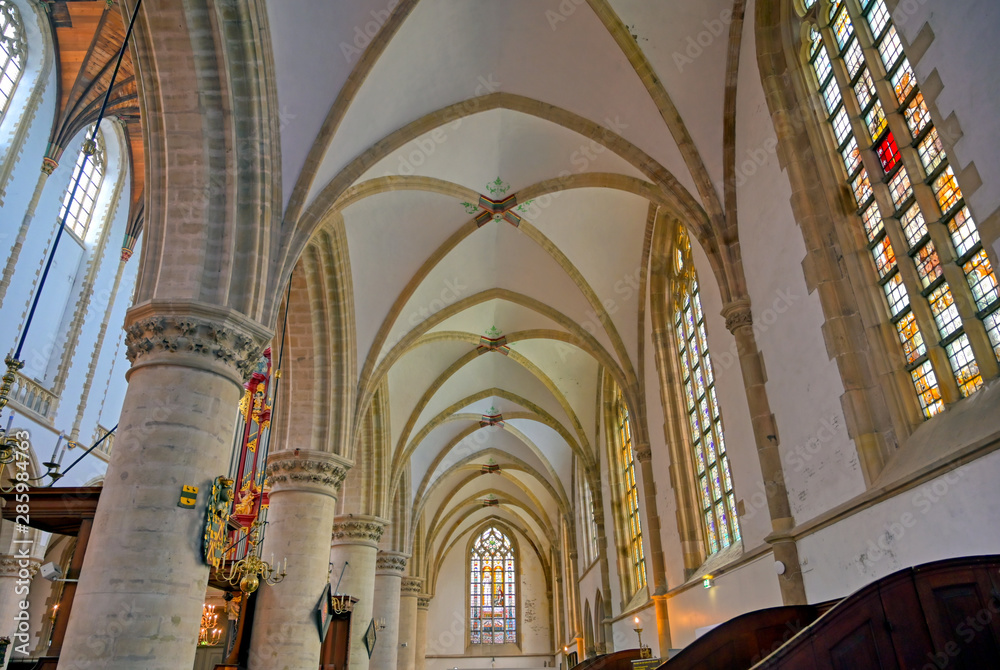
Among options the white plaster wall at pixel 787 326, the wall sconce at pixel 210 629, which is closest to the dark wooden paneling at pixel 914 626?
the white plaster wall at pixel 787 326

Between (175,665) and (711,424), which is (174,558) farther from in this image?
(711,424)

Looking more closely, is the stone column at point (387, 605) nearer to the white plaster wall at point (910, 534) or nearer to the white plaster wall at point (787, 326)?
the white plaster wall at point (787, 326)

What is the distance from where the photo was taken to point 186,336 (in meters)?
7.08

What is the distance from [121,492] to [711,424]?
8656 mm

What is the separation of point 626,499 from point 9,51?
16.1 meters

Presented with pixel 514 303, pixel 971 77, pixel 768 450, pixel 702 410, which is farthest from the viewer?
pixel 514 303

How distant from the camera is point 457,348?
18516 millimetres

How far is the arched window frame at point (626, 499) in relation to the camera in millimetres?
16578

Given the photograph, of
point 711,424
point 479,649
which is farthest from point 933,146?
point 479,649

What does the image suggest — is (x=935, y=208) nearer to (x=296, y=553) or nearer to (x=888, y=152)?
(x=888, y=152)

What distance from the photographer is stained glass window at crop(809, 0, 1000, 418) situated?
5539 millimetres

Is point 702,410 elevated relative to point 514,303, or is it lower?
lower

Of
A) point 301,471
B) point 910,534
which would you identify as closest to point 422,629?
point 301,471

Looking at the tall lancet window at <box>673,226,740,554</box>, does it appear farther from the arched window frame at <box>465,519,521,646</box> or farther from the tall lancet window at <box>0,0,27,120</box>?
the arched window frame at <box>465,519,521,646</box>
